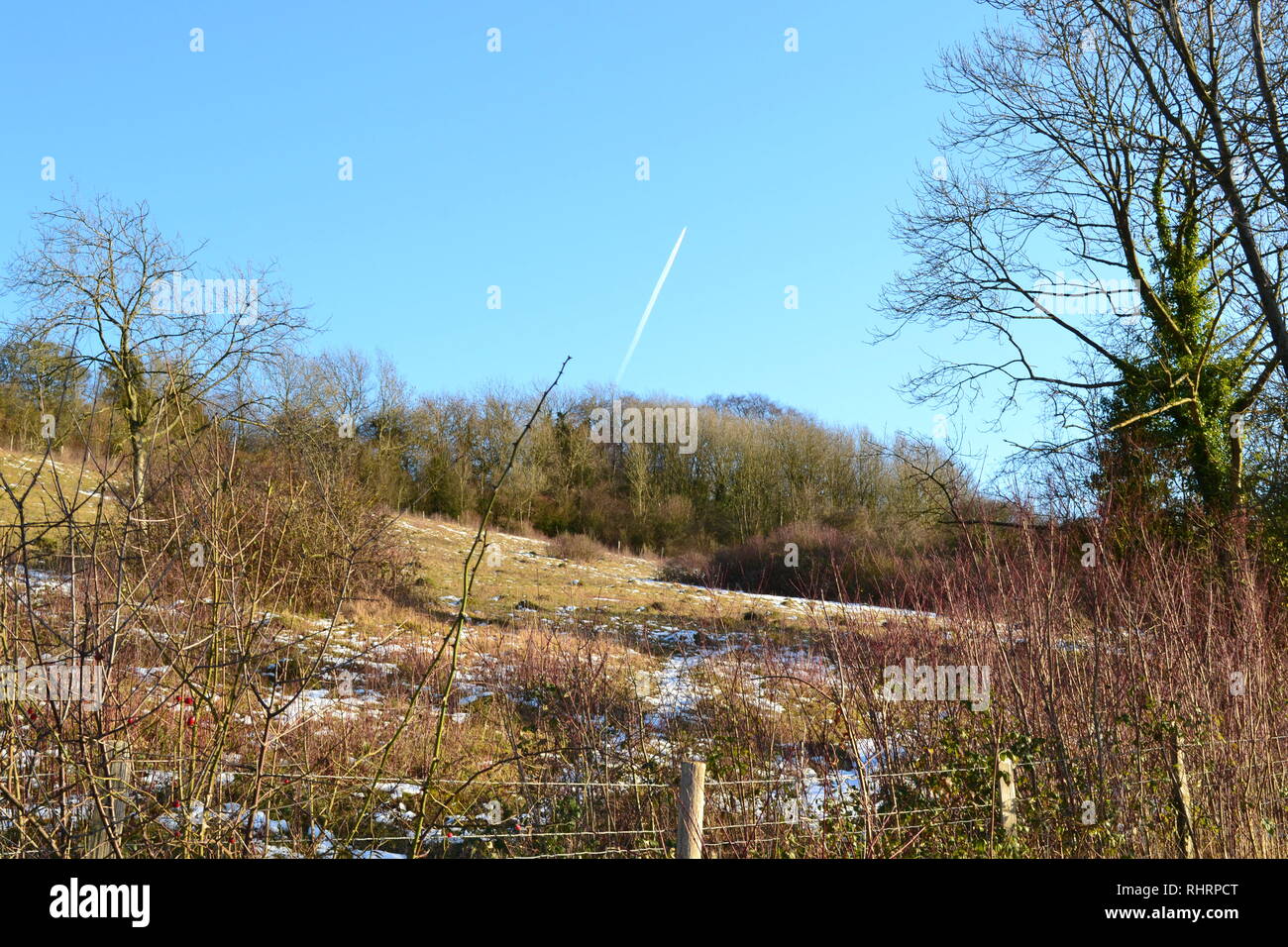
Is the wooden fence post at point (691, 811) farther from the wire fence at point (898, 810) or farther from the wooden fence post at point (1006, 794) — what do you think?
the wooden fence post at point (1006, 794)

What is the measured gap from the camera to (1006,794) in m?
4.56

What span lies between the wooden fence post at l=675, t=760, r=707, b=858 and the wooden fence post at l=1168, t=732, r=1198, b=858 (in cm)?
256

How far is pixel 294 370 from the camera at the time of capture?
21000mm

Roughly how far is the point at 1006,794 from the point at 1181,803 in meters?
0.82

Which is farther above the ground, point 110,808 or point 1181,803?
point 110,808

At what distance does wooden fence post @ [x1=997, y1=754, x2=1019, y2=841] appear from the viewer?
14.9 feet

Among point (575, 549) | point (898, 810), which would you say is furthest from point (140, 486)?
point (575, 549)

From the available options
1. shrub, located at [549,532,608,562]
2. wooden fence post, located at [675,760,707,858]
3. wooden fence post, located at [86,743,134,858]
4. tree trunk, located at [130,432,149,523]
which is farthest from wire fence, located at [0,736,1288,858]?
shrub, located at [549,532,608,562]

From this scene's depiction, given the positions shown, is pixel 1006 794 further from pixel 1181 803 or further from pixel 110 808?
pixel 110 808

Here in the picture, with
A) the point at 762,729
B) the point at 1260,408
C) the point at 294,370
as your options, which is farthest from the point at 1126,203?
the point at 294,370

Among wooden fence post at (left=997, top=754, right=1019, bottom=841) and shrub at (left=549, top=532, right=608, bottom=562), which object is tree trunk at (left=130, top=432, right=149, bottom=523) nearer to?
wooden fence post at (left=997, top=754, right=1019, bottom=841)
